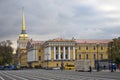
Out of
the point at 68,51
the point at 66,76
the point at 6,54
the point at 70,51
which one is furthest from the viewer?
the point at 70,51

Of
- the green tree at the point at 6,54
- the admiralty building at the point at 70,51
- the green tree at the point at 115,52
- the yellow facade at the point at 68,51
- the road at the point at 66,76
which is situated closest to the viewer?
the road at the point at 66,76

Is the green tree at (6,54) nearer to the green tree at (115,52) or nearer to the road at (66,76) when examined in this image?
the green tree at (115,52)

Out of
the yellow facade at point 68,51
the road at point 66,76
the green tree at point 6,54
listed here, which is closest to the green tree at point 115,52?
the yellow facade at point 68,51

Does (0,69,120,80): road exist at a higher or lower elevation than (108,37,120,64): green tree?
lower

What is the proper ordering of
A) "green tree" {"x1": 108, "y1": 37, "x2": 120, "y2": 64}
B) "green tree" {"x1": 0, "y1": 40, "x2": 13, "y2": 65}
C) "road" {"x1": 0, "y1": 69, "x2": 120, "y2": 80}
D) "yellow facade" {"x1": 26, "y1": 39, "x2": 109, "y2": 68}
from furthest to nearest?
"yellow facade" {"x1": 26, "y1": 39, "x2": 109, "y2": 68} → "green tree" {"x1": 0, "y1": 40, "x2": 13, "y2": 65} → "green tree" {"x1": 108, "y1": 37, "x2": 120, "y2": 64} → "road" {"x1": 0, "y1": 69, "x2": 120, "y2": 80}

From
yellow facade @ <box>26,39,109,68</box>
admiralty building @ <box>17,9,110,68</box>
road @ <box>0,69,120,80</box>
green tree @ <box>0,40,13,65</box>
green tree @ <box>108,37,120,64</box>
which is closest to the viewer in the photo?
road @ <box>0,69,120,80</box>

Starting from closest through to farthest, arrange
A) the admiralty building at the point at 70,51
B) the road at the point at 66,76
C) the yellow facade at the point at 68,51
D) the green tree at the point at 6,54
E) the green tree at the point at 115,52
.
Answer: the road at the point at 66,76, the green tree at the point at 115,52, the green tree at the point at 6,54, the yellow facade at the point at 68,51, the admiralty building at the point at 70,51

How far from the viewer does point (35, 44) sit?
183 metres

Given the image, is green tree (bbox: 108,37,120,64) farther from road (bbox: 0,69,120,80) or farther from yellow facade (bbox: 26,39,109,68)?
road (bbox: 0,69,120,80)

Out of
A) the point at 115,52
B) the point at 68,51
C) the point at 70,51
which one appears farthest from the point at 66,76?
the point at 70,51

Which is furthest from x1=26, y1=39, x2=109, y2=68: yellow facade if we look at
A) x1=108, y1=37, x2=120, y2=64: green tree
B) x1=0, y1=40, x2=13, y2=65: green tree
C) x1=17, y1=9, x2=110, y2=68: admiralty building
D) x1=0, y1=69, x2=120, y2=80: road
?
x1=0, y1=69, x2=120, y2=80: road

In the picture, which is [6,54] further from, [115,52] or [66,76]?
[66,76]

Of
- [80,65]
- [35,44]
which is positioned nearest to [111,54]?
[80,65]

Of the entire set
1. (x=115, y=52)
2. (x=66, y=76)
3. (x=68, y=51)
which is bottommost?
(x=66, y=76)
